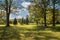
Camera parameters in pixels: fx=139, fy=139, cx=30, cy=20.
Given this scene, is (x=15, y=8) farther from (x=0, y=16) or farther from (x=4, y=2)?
(x=0, y=16)

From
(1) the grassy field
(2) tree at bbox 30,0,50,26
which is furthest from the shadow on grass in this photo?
(2) tree at bbox 30,0,50,26

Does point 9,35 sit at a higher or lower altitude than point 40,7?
lower

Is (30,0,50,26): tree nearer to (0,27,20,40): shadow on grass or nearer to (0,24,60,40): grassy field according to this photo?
(0,24,60,40): grassy field

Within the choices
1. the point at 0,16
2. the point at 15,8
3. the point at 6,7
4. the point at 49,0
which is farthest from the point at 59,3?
the point at 0,16

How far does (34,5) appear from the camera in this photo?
3378 cm

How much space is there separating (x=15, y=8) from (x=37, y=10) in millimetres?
5992

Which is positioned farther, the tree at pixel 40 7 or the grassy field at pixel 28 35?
the tree at pixel 40 7

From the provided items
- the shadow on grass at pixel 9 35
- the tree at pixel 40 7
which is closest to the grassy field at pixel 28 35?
the shadow on grass at pixel 9 35

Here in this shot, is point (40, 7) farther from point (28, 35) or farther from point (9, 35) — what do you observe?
point (9, 35)

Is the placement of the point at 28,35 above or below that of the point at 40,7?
below

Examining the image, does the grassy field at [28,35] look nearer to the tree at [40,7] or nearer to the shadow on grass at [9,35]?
the shadow on grass at [9,35]

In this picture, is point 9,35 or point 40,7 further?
point 40,7

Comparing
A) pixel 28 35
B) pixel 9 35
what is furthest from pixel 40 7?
pixel 9 35

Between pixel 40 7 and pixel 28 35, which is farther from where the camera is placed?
pixel 40 7
